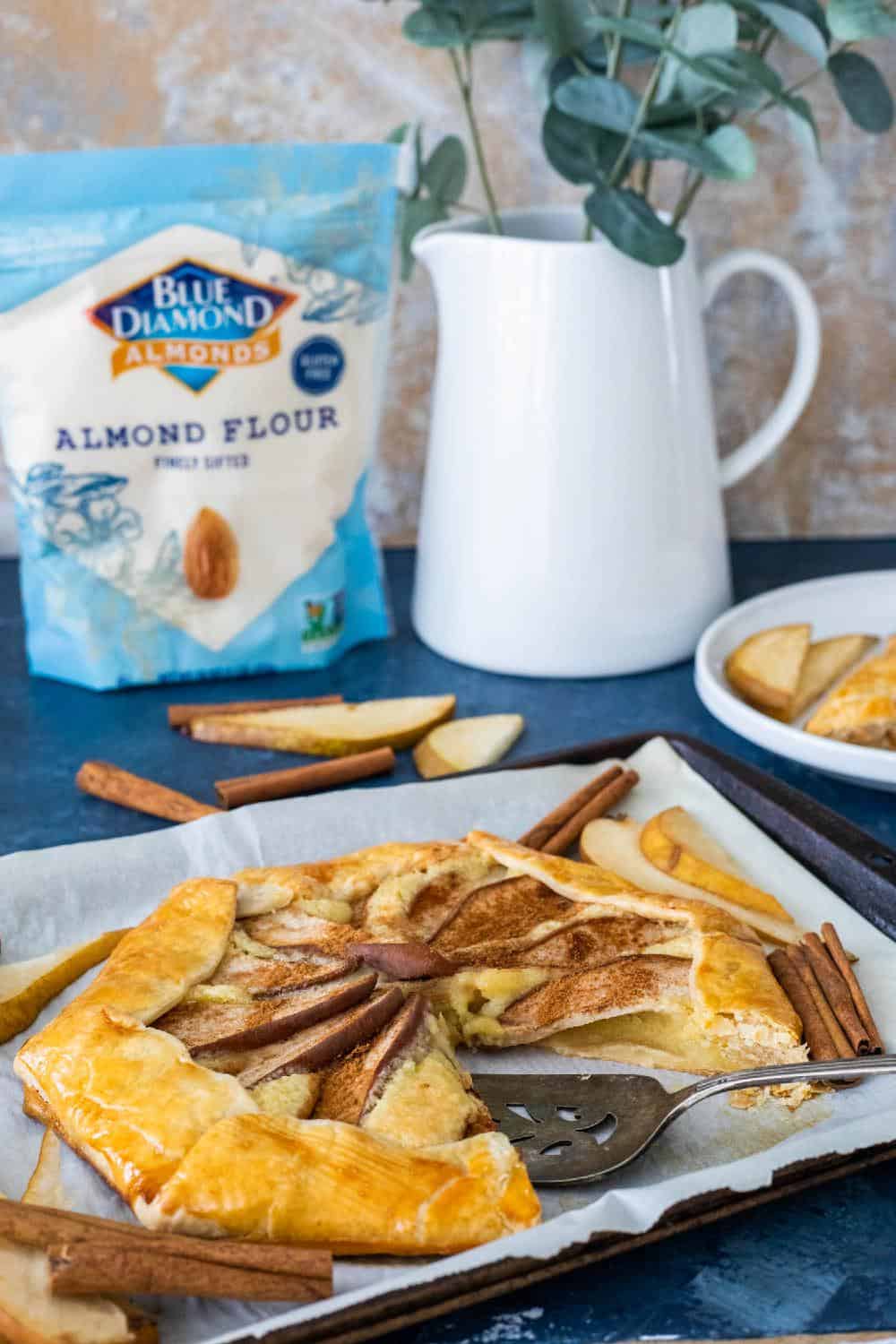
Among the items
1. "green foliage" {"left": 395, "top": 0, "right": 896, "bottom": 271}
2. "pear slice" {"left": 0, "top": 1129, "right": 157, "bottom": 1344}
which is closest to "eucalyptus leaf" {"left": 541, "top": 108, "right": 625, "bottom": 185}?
"green foliage" {"left": 395, "top": 0, "right": 896, "bottom": 271}

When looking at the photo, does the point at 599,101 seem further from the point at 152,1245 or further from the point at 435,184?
the point at 152,1245

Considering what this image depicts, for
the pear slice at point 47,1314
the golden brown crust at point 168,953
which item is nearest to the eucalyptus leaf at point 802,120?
the golden brown crust at point 168,953

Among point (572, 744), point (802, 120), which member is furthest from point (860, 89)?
point (572, 744)

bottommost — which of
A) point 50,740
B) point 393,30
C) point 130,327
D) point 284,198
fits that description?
point 50,740

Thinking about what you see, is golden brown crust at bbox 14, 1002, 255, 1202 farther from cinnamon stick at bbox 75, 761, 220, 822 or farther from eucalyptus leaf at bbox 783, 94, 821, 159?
eucalyptus leaf at bbox 783, 94, 821, 159

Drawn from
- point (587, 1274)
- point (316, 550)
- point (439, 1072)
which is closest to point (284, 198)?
point (316, 550)

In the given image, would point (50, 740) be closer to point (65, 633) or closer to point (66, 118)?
point (65, 633)
